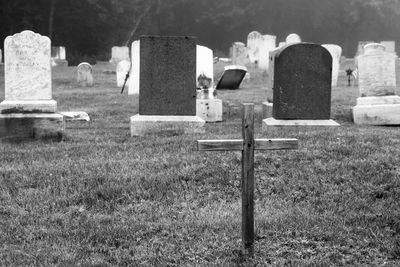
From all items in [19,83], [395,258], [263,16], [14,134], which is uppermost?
[263,16]

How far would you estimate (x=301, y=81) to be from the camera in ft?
33.6

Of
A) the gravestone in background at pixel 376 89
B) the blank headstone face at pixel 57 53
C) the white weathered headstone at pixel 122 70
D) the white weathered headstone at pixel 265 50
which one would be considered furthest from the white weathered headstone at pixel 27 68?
the blank headstone face at pixel 57 53

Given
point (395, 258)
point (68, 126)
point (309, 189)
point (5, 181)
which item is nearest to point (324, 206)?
point (309, 189)

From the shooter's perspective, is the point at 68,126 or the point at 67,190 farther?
the point at 68,126

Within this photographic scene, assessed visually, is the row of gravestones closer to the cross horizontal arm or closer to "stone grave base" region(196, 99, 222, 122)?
"stone grave base" region(196, 99, 222, 122)

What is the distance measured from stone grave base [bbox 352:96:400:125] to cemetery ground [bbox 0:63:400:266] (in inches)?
118

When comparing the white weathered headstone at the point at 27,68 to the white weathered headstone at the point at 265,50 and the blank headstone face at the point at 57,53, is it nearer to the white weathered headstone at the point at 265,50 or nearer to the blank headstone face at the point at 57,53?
the white weathered headstone at the point at 265,50

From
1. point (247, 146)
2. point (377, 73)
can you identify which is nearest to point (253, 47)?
point (377, 73)

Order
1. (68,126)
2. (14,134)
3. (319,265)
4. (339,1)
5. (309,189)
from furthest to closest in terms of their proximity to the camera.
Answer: (339,1) < (68,126) < (14,134) < (309,189) < (319,265)

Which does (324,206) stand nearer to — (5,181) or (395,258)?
(395,258)

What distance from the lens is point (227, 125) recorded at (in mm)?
11812

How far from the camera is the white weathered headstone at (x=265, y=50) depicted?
2972cm

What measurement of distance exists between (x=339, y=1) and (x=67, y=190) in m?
48.7

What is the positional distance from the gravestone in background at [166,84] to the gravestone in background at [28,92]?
4.77 feet
